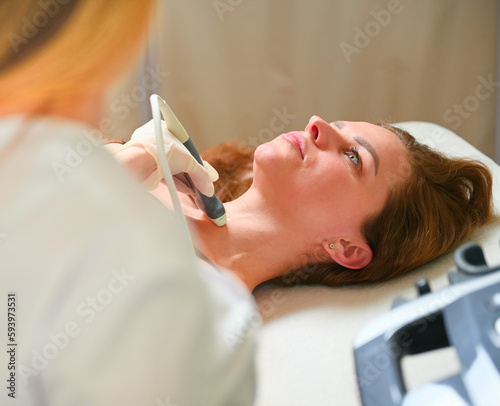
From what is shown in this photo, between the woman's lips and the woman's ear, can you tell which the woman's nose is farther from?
the woman's ear

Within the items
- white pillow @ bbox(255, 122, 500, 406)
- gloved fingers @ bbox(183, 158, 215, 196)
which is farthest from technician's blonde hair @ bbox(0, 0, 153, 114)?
gloved fingers @ bbox(183, 158, 215, 196)

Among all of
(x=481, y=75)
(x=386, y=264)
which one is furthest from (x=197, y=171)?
(x=481, y=75)

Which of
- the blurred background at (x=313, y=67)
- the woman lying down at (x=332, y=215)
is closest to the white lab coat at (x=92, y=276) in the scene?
the woman lying down at (x=332, y=215)

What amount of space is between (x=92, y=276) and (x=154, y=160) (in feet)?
2.35

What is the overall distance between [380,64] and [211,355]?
6.46ft

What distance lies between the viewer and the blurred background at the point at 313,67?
2.11m

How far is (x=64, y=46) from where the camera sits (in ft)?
Answer: 1.30

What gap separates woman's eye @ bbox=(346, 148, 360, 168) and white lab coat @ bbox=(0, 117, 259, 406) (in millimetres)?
991

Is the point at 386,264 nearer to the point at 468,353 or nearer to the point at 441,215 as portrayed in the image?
the point at 441,215

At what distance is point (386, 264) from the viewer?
139cm

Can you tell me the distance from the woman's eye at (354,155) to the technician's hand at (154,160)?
0.38m

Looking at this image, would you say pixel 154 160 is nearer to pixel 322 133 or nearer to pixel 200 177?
pixel 200 177

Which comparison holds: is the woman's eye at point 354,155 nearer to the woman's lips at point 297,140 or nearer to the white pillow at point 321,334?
the woman's lips at point 297,140

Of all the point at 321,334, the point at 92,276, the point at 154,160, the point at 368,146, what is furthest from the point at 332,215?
the point at 92,276
